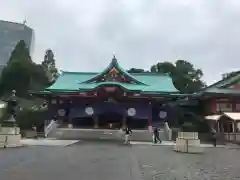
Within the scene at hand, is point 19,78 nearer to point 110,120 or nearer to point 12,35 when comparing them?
point 110,120

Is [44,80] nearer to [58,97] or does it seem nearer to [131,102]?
[58,97]

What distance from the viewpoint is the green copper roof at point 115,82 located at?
38.3 metres

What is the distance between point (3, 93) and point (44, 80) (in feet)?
25.1

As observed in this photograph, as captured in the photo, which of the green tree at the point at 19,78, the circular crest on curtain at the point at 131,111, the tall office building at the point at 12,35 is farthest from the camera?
the tall office building at the point at 12,35

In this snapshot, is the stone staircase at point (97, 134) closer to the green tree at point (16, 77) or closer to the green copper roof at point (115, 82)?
the green copper roof at point (115, 82)

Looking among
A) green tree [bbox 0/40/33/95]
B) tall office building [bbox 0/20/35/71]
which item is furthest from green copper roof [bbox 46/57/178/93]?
tall office building [bbox 0/20/35/71]

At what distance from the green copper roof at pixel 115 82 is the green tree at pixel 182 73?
1841 cm

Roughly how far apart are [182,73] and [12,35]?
55.8 meters

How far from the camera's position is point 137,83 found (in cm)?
Answer: 4078

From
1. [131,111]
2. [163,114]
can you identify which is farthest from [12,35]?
[163,114]

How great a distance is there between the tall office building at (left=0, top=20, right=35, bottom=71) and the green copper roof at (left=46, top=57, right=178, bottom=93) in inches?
2194

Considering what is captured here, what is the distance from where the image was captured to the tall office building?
9656cm

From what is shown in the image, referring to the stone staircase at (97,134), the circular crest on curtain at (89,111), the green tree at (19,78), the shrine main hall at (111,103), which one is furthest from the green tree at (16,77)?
the stone staircase at (97,134)

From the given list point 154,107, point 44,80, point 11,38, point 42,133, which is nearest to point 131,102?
point 154,107
